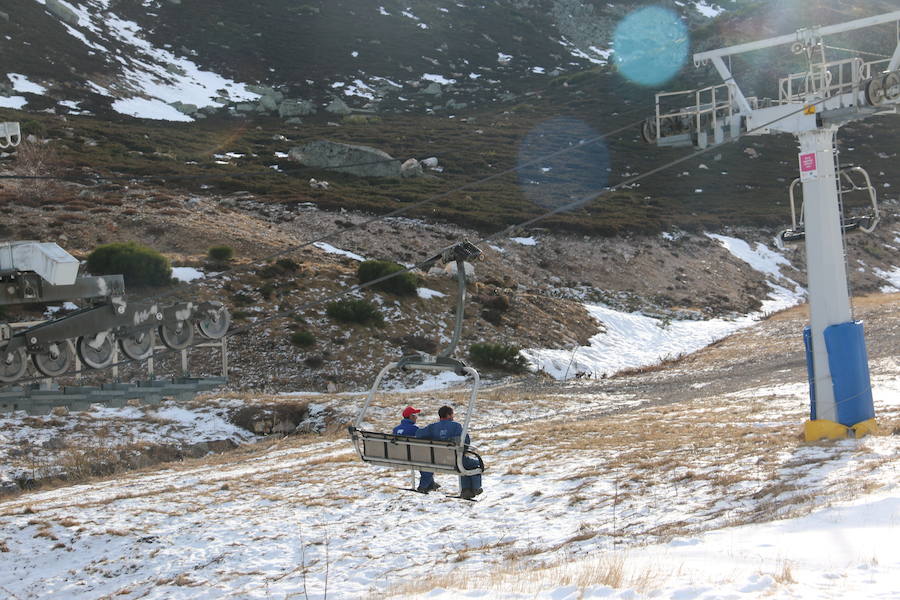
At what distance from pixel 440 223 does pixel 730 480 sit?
4393 centimetres

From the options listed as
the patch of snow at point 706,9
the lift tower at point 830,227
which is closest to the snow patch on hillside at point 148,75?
the lift tower at point 830,227

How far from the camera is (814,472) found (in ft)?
44.3

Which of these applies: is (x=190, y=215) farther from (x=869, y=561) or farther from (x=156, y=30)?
(x=156, y=30)

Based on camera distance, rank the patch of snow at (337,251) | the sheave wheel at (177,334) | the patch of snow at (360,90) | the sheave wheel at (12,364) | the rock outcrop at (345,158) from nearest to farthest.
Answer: the sheave wheel at (12,364)
the sheave wheel at (177,334)
the patch of snow at (337,251)
the rock outcrop at (345,158)
the patch of snow at (360,90)

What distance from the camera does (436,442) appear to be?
11.7 metres

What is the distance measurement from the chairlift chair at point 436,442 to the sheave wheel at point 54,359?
9410 millimetres

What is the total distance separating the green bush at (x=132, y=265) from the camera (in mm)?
35688

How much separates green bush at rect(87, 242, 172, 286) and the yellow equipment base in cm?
2809

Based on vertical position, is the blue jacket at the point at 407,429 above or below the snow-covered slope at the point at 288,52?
below

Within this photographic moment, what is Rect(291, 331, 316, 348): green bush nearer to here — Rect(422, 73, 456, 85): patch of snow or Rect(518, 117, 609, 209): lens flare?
Rect(518, 117, 609, 209): lens flare

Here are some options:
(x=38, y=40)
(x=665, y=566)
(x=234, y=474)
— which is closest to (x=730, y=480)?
(x=665, y=566)

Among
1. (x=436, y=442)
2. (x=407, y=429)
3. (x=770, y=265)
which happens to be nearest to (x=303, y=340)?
(x=407, y=429)

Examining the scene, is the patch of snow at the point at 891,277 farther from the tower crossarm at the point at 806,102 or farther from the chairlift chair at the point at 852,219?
the tower crossarm at the point at 806,102

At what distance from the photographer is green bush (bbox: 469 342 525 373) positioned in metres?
33.9
